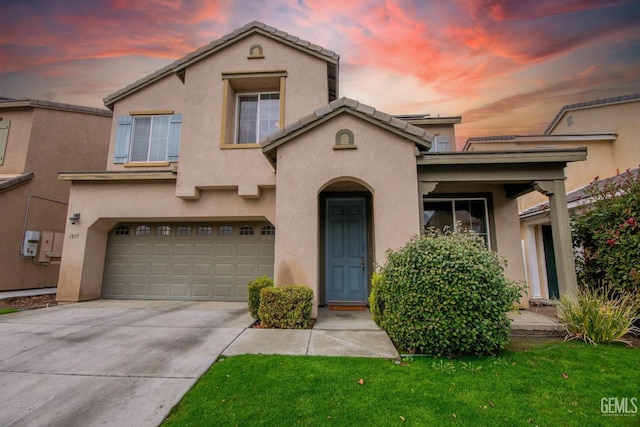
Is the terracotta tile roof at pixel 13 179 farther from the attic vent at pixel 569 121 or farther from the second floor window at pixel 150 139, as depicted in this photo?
the attic vent at pixel 569 121

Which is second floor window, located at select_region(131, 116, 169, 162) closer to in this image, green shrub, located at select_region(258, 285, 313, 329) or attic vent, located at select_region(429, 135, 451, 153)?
green shrub, located at select_region(258, 285, 313, 329)

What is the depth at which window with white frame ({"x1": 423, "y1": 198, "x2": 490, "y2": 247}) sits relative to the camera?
27.5 feet

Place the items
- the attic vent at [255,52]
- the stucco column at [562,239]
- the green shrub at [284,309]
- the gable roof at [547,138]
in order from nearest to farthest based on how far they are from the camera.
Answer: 1. the green shrub at [284,309]
2. the stucco column at [562,239]
3. the attic vent at [255,52]
4. the gable roof at [547,138]

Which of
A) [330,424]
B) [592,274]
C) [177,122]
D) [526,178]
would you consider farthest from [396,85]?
[330,424]

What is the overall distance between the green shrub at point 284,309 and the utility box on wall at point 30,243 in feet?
35.5

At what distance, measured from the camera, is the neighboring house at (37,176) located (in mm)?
10531

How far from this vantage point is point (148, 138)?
10.3 meters

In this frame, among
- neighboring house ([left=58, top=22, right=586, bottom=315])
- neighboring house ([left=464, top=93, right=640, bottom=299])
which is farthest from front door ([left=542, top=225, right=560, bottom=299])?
neighboring house ([left=58, top=22, right=586, bottom=315])

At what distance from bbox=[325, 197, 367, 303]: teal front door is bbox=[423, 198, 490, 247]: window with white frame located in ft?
6.70

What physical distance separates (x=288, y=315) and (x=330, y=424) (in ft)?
10.7

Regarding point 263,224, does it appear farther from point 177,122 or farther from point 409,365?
point 409,365

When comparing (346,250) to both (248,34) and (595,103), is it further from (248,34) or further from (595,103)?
(595,103)

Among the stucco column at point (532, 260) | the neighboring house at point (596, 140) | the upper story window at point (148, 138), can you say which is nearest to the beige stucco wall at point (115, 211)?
the upper story window at point (148, 138)

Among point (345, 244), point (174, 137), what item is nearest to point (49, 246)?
point (174, 137)
